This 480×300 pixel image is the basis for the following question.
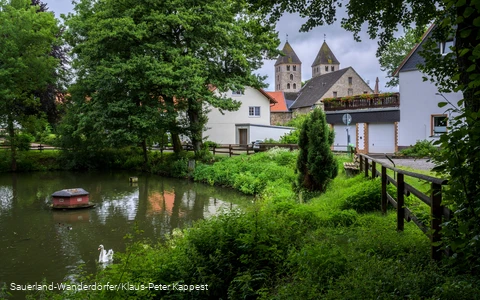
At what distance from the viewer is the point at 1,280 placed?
27.8ft

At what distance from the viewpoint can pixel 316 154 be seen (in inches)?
498

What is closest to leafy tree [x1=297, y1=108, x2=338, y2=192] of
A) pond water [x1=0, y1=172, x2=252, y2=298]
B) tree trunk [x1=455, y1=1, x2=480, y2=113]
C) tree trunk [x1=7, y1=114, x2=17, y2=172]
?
pond water [x1=0, y1=172, x2=252, y2=298]

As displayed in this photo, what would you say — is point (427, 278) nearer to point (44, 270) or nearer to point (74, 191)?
point (44, 270)

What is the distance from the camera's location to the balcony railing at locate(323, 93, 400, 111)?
2828 cm

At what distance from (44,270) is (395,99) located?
25.3 m

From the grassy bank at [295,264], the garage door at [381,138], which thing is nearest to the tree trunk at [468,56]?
the grassy bank at [295,264]

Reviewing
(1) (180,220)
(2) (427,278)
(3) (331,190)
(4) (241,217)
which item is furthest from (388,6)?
(1) (180,220)

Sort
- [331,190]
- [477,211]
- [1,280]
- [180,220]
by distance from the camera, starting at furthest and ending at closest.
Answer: [180,220] → [331,190] → [1,280] → [477,211]

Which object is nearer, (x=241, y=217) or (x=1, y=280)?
(x=241, y=217)

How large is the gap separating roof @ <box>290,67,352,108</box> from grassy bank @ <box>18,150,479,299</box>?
43287 mm

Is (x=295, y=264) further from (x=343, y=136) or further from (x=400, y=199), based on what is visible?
(x=343, y=136)

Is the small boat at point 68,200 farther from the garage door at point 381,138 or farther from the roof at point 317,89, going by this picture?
the roof at point 317,89

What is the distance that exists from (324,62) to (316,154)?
84.9 meters

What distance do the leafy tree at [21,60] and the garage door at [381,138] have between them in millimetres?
24835
